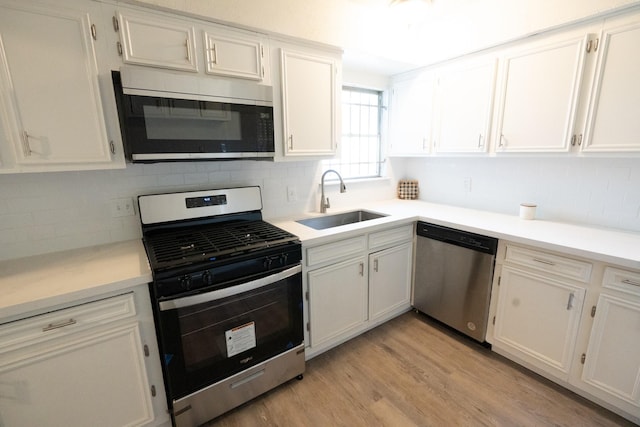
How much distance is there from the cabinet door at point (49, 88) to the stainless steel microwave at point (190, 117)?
13 cm

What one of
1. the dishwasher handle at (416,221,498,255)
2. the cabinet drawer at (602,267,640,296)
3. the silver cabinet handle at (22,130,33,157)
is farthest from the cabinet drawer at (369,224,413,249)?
the silver cabinet handle at (22,130,33,157)

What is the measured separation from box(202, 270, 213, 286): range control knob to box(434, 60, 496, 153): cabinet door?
2.18m

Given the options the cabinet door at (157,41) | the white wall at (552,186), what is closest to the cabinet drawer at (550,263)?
the white wall at (552,186)

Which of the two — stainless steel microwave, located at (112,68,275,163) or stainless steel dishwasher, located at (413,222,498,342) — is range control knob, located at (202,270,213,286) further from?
stainless steel dishwasher, located at (413,222,498,342)

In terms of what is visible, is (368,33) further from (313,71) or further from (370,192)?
(370,192)

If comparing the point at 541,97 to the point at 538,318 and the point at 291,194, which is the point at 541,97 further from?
the point at 291,194

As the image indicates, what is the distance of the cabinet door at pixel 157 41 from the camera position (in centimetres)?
145

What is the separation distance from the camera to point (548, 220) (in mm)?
2213

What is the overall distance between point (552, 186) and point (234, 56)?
248 centimetres

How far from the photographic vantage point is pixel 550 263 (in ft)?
5.70

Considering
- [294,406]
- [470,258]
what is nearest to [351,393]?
[294,406]

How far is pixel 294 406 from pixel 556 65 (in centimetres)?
271

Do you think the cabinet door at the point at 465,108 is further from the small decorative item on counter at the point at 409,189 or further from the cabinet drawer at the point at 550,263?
the cabinet drawer at the point at 550,263

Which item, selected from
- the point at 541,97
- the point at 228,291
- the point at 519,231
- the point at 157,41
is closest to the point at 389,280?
the point at 519,231
